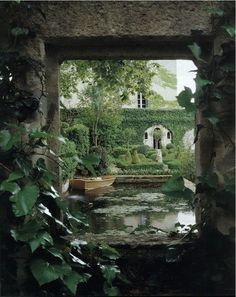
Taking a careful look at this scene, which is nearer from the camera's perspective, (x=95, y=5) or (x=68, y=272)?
(x=68, y=272)

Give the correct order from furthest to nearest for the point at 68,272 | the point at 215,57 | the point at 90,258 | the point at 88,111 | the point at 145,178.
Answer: the point at 88,111, the point at 145,178, the point at 90,258, the point at 215,57, the point at 68,272

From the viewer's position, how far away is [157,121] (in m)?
22.0

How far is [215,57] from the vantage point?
2.10m

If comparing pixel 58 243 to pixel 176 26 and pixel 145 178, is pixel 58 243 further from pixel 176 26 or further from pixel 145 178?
pixel 145 178

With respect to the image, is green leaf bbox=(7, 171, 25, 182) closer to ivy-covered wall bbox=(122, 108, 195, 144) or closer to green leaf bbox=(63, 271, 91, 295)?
green leaf bbox=(63, 271, 91, 295)

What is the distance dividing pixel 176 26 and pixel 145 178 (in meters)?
11.3

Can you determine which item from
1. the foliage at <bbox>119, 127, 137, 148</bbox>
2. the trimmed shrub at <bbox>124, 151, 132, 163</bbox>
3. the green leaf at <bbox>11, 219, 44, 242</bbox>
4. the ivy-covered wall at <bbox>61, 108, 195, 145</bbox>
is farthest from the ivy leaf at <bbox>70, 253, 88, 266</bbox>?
the ivy-covered wall at <bbox>61, 108, 195, 145</bbox>

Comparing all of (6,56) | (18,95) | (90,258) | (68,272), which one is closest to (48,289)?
(68,272)

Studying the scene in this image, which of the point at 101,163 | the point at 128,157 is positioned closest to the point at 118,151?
the point at 128,157

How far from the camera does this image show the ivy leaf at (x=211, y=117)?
79.2 inches

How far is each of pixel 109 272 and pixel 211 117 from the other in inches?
37.7

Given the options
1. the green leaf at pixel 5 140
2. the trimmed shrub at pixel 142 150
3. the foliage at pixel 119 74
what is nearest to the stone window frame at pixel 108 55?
the green leaf at pixel 5 140

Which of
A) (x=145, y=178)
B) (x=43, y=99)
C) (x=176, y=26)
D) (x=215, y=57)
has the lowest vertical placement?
(x=145, y=178)

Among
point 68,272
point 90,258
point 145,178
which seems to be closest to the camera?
point 68,272
